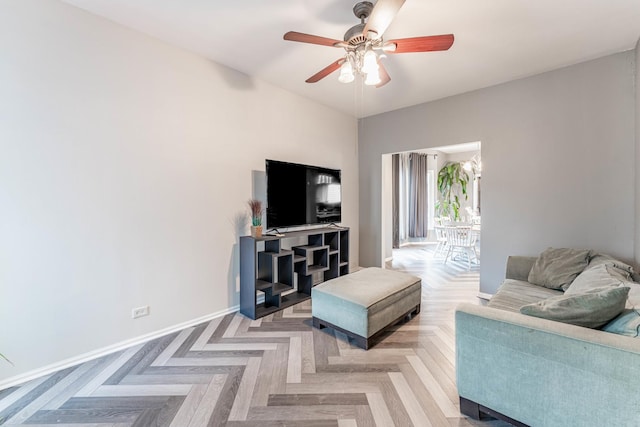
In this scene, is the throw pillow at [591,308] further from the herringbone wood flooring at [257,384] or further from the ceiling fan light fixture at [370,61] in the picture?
the ceiling fan light fixture at [370,61]

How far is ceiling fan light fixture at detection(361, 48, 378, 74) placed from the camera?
1901 millimetres

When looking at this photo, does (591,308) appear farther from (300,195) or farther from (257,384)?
(300,195)

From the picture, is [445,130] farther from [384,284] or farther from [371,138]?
[384,284]

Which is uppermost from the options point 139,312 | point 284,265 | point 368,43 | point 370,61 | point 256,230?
point 368,43

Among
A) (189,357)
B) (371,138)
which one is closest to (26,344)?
(189,357)

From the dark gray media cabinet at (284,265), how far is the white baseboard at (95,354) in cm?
50

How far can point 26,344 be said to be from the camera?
1.89 meters

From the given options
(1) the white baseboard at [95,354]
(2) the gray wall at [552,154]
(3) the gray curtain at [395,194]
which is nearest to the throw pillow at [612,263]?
(2) the gray wall at [552,154]

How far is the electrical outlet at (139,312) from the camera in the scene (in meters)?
2.35

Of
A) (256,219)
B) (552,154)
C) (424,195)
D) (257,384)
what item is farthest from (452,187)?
(257,384)

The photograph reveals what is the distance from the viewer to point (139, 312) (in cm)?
238

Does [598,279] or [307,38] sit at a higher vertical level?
[307,38]

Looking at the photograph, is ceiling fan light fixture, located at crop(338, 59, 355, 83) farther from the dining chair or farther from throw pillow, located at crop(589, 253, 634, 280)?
the dining chair

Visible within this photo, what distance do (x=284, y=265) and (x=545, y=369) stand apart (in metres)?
2.48
